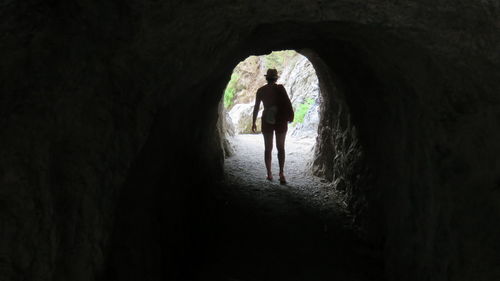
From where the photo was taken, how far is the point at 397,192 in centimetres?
350

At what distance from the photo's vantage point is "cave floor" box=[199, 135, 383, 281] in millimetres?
3896

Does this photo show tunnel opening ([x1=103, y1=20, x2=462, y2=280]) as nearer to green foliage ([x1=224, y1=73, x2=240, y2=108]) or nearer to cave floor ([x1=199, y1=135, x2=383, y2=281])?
cave floor ([x1=199, y1=135, x2=383, y2=281])

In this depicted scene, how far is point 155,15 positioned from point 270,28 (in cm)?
140

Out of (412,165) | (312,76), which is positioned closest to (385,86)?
(412,165)

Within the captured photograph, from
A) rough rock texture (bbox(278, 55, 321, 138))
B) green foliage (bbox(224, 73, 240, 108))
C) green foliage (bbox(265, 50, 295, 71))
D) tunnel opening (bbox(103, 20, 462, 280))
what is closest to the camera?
tunnel opening (bbox(103, 20, 462, 280))

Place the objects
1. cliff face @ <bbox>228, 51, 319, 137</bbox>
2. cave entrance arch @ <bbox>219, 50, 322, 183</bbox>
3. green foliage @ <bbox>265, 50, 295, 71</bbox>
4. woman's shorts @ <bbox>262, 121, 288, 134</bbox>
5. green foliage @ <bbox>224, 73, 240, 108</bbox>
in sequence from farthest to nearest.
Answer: green foliage @ <bbox>224, 73, 240, 108</bbox> < green foliage @ <bbox>265, 50, 295, 71</bbox> < cliff face @ <bbox>228, 51, 319, 137</bbox> < cave entrance arch @ <bbox>219, 50, 322, 183</bbox> < woman's shorts @ <bbox>262, 121, 288, 134</bbox>

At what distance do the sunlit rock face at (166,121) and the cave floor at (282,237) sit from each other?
52cm

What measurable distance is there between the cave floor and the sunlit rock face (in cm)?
52

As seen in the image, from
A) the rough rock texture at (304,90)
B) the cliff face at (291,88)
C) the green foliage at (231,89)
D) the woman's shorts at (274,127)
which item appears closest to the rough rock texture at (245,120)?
the cliff face at (291,88)

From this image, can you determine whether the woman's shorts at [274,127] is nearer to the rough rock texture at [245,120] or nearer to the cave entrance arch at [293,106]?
the cave entrance arch at [293,106]

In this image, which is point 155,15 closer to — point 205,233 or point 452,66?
point 452,66

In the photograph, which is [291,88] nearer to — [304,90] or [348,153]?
[304,90]

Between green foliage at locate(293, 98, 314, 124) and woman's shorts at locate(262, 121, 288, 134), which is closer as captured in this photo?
woman's shorts at locate(262, 121, 288, 134)

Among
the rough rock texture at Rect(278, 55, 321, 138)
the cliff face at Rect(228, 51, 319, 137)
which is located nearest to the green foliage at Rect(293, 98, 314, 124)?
the cliff face at Rect(228, 51, 319, 137)
